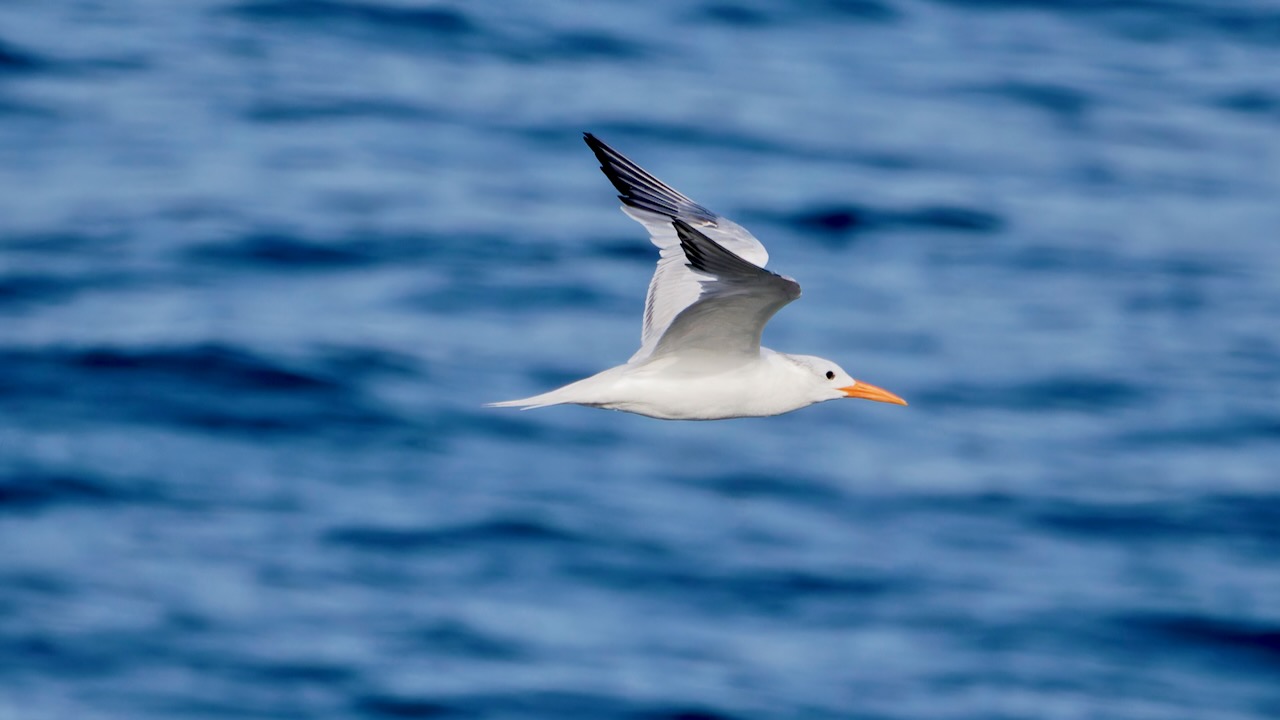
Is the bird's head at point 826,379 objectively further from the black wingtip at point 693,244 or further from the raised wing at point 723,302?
the black wingtip at point 693,244

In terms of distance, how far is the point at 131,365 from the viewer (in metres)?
21.7

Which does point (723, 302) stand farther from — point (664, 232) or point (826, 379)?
point (664, 232)

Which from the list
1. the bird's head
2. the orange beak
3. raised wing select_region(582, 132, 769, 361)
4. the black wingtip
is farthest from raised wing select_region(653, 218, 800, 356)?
the orange beak

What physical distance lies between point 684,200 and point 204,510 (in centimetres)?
1140

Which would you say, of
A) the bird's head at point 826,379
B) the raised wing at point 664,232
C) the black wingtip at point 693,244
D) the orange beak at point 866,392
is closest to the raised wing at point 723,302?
the black wingtip at point 693,244

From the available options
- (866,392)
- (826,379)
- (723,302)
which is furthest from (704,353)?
(866,392)

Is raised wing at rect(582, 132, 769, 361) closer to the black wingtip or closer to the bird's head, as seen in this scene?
the bird's head

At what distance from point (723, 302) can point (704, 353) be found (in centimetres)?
59

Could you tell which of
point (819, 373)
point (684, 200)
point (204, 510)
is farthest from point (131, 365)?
point (819, 373)

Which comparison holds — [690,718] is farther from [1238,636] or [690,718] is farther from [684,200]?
[684,200]

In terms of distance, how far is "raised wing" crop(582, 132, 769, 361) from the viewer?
34.1 ft

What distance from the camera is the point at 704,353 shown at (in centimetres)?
955

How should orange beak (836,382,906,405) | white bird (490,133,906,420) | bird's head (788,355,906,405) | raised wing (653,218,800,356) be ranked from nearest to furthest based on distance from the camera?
raised wing (653,218,800,356) < white bird (490,133,906,420) < bird's head (788,355,906,405) < orange beak (836,382,906,405)

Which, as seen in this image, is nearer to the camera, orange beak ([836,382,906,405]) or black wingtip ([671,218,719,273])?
black wingtip ([671,218,719,273])
